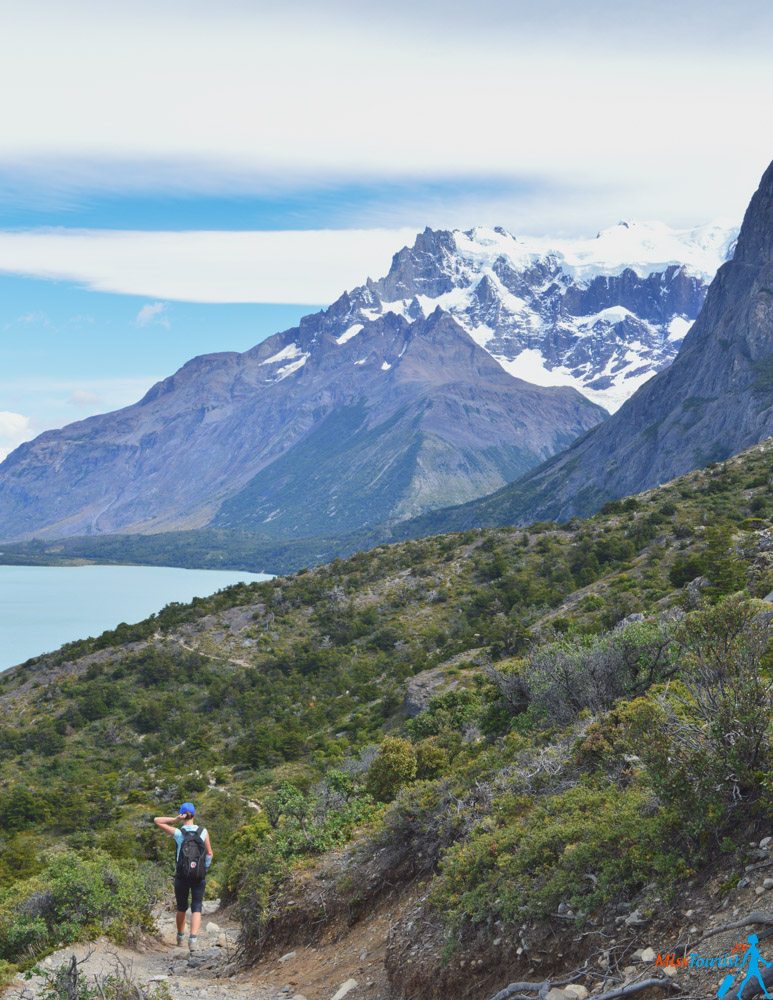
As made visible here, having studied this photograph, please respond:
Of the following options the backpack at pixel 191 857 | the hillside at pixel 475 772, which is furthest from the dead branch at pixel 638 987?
the backpack at pixel 191 857

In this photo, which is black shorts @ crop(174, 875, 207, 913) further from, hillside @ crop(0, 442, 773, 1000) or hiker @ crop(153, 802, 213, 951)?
hillside @ crop(0, 442, 773, 1000)

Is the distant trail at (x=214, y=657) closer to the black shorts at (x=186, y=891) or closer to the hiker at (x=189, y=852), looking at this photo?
the black shorts at (x=186, y=891)

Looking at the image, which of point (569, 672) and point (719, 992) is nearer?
point (719, 992)

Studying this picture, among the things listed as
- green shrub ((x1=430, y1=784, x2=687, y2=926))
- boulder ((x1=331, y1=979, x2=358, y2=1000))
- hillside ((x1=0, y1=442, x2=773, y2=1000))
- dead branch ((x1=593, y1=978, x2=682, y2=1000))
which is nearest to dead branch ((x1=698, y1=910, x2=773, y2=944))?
hillside ((x1=0, y1=442, x2=773, y2=1000))

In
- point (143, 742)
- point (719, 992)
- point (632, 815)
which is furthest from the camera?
point (143, 742)

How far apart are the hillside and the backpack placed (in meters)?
1.76

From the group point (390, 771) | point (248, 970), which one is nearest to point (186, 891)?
point (248, 970)

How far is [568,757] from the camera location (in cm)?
1759

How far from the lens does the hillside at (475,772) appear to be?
11.8m

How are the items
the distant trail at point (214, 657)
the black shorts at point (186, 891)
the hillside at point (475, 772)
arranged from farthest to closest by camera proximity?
the distant trail at point (214, 657) < the black shorts at point (186, 891) < the hillside at point (475, 772)

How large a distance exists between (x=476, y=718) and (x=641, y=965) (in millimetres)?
21549

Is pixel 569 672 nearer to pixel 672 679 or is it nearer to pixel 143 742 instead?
pixel 672 679

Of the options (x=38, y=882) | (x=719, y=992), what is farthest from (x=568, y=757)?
Answer: (x=38, y=882)

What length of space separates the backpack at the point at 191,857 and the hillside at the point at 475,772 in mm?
1764
